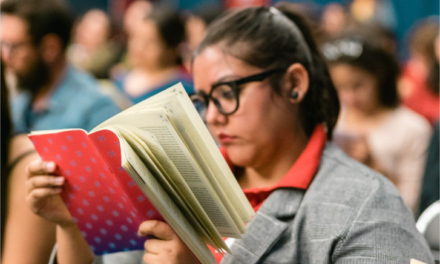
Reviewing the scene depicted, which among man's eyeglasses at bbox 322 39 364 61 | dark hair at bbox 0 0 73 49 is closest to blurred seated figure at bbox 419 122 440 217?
man's eyeglasses at bbox 322 39 364 61

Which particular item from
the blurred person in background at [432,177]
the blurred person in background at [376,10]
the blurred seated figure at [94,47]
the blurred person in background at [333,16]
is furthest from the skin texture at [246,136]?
the blurred person in background at [376,10]

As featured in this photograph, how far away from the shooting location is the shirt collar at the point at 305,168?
133 cm

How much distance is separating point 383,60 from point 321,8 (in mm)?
4942

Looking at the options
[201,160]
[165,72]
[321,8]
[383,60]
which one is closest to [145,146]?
[201,160]

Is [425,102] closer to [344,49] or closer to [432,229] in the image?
[344,49]

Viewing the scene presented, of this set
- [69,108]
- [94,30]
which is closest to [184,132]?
[69,108]

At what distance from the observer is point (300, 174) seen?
4.43ft

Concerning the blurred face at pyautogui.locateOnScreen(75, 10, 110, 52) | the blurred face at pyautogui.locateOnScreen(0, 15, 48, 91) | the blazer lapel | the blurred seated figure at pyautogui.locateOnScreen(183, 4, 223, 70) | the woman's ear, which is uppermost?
the blurred face at pyautogui.locateOnScreen(75, 10, 110, 52)

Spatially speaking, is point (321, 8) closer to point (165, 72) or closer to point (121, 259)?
point (165, 72)

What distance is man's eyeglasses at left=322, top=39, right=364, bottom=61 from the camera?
2.87 m

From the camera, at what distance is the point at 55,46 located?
9.95 ft

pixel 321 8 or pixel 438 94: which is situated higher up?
pixel 321 8

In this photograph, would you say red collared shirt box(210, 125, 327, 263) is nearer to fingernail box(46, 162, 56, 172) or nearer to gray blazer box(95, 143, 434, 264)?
gray blazer box(95, 143, 434, 264)

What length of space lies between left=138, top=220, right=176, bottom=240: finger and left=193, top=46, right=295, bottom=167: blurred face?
0.41 metres
